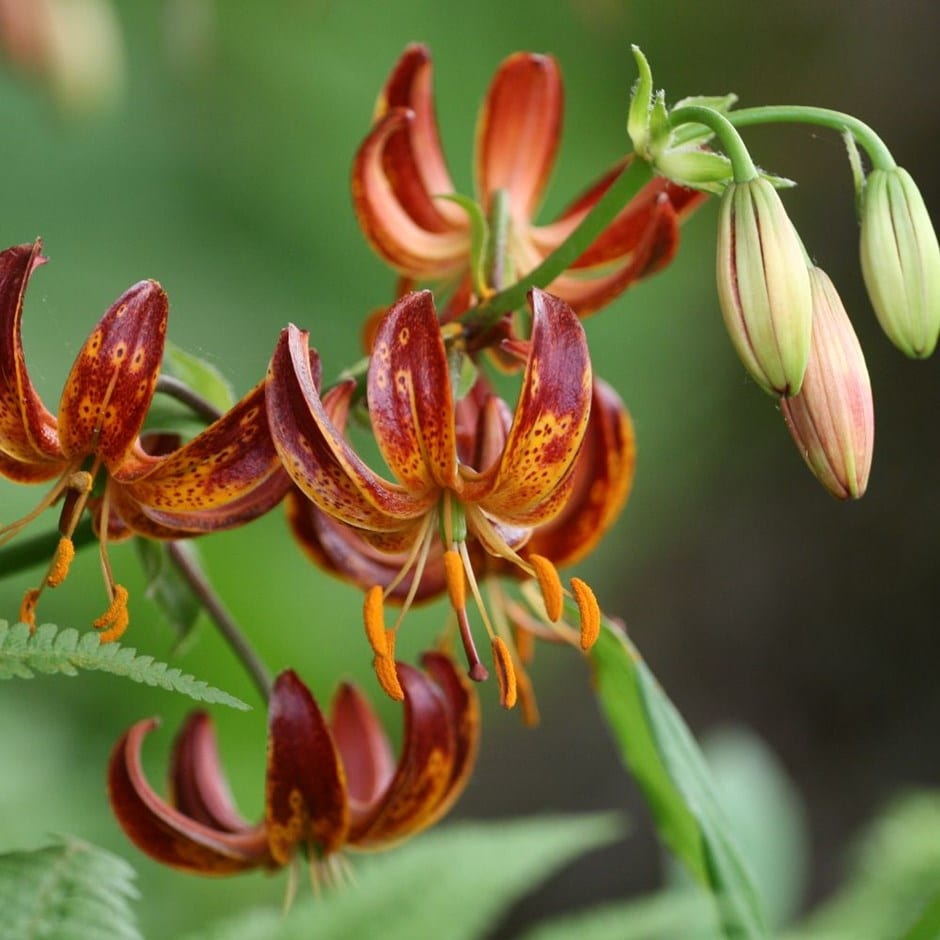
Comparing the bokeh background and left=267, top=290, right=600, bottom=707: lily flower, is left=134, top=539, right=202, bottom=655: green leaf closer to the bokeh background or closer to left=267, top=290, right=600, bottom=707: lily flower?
left=267, top=290, right=600, bottom=707: lily flower

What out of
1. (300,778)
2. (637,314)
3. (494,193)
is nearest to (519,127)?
(494,193)

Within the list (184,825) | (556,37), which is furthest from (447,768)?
(556,37)

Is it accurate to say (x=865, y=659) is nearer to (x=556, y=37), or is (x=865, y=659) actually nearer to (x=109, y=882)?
(x=556, y=37)

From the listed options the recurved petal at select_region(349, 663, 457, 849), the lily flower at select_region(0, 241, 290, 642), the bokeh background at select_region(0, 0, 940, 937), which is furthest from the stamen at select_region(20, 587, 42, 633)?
the bokeh background at select_region(0, 0, 940, 937)

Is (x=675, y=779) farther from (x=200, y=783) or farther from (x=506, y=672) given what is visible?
(x=200, y=783)

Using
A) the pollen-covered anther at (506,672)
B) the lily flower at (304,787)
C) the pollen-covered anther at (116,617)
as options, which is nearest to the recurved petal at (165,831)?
the lily flower at (304,787)

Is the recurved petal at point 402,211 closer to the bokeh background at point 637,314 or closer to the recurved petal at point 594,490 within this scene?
the recurved petal at point 594,490
